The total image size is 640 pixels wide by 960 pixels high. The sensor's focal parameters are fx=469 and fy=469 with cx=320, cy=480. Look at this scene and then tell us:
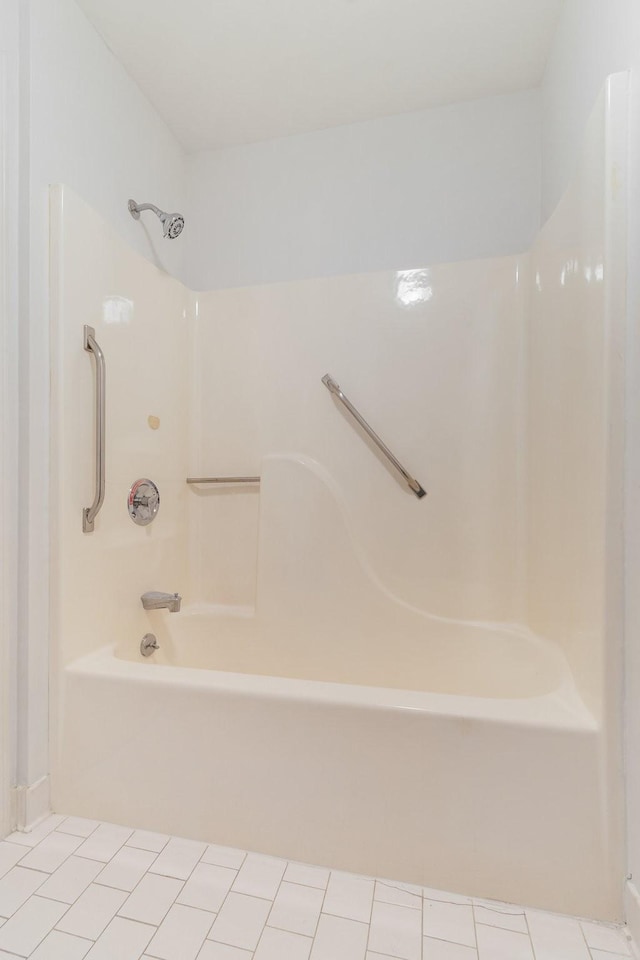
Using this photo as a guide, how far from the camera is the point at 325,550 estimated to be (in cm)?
181

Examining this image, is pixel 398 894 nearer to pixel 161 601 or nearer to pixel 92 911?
pixel 92 911

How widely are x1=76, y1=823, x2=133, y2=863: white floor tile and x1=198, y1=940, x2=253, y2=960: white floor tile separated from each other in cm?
35

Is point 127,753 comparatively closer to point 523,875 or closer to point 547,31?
point 523,875

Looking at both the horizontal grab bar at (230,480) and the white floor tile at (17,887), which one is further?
the horizontal grab bar at (230,480)

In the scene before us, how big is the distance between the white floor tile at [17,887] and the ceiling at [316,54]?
2.38 meters

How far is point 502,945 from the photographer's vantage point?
0.90 m

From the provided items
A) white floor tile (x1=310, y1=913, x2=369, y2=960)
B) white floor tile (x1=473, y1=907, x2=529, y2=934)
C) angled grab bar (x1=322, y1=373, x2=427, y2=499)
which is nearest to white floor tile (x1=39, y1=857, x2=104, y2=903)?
white floor tile (x1=310, y1=913, x2=369, y2=960)

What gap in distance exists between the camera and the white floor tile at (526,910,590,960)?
0.89 metres

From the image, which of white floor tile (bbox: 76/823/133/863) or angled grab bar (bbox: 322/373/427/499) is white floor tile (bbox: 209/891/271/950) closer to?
white floor tile (bbox: 76/823/133/863)

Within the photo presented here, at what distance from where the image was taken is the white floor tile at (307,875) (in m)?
1.04

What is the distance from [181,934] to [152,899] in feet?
0.38

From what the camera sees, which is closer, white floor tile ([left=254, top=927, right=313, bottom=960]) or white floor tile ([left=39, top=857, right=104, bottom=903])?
white floor tile ([left=254, top=927, right=313, bottom=960])

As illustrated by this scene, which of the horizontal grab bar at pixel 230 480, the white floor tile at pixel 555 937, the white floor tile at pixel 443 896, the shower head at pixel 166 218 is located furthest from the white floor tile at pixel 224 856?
the shower head at pixel 166 218

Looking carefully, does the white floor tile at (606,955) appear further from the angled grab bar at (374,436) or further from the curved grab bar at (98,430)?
the curved grab bar at (98,430)
